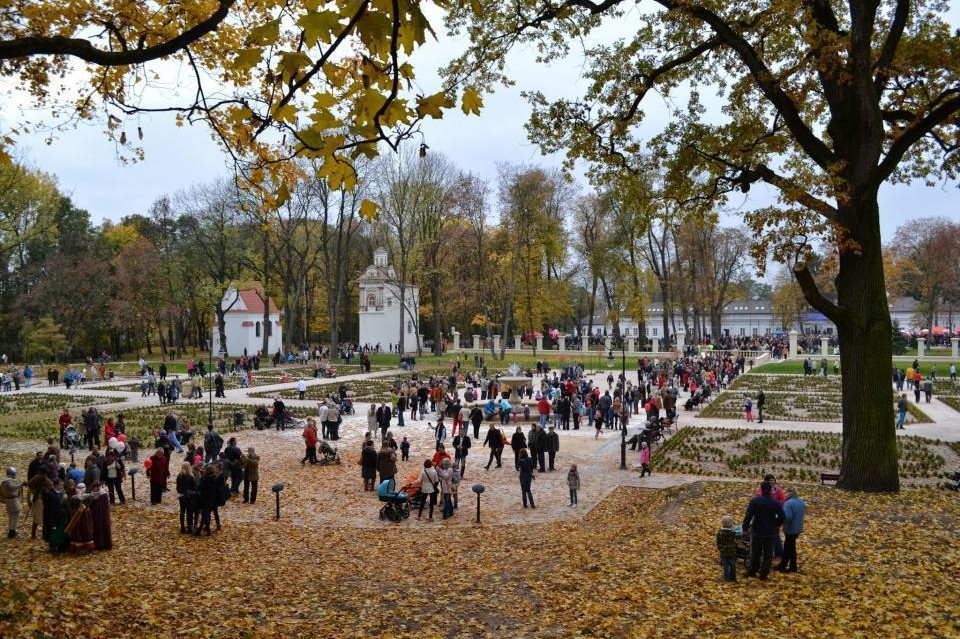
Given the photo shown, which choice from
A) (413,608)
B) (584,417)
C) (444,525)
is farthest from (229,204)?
(413,608)

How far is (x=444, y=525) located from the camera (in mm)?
12719

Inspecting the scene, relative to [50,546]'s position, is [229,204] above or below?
above

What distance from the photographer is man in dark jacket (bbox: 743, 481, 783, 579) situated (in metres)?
8.21

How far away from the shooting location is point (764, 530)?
8.23m

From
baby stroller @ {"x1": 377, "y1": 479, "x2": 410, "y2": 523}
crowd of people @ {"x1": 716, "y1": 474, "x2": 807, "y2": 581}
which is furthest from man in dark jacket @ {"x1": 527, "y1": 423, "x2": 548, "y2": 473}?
crowd of people @ {"x1": 716, "y1": 474, "x2": 807, "y2": 581}

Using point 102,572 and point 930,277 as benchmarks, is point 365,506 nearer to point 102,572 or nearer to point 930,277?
point 102,572

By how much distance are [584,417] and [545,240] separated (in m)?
31.8

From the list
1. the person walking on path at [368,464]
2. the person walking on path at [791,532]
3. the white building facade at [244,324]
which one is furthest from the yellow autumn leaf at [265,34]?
the white building facade at [244,324]

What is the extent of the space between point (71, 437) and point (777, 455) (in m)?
19.7

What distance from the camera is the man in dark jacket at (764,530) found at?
8.21 meters

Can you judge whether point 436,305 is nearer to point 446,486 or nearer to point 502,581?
point 446,486

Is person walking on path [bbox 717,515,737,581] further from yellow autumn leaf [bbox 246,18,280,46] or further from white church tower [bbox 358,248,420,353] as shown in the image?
white church tower [bbox 358,248,420,353]

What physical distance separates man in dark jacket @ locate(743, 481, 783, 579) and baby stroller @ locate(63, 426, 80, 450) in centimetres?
1770

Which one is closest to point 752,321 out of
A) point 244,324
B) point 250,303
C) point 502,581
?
point 250,303
